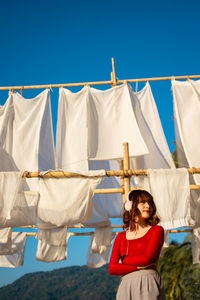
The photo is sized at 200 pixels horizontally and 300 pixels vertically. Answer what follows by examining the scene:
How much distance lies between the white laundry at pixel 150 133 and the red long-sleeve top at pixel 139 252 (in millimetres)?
6156

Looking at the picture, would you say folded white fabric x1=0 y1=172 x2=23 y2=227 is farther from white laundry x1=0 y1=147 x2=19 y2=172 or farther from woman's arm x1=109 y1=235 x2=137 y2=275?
woman's arm x1=109 y1=235 x2=137 y2=275

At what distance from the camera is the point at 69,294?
148 ft

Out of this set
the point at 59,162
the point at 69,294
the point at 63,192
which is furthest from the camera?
the point at 69,294

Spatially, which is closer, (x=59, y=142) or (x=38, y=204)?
(x=38, y=204)

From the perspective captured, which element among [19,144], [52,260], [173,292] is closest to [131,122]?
[19,144]

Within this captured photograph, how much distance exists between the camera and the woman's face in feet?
6.92

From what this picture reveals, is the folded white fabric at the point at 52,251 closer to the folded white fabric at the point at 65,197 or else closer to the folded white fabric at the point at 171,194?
the folded white fabric at the point at 65,197

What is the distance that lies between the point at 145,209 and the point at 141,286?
0.47 meters

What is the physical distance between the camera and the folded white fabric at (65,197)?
5.42 metres

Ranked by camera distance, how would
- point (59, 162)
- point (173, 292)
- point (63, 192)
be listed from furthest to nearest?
point (173, 292)
point (59, 162)
point (63, 192)

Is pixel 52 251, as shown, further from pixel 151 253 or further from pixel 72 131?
pixel 151 253

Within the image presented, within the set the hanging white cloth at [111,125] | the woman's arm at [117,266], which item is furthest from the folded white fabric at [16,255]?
the woman's arm at [117,266]

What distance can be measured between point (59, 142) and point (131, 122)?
2.17 m

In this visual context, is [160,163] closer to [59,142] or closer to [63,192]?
[59,142]
